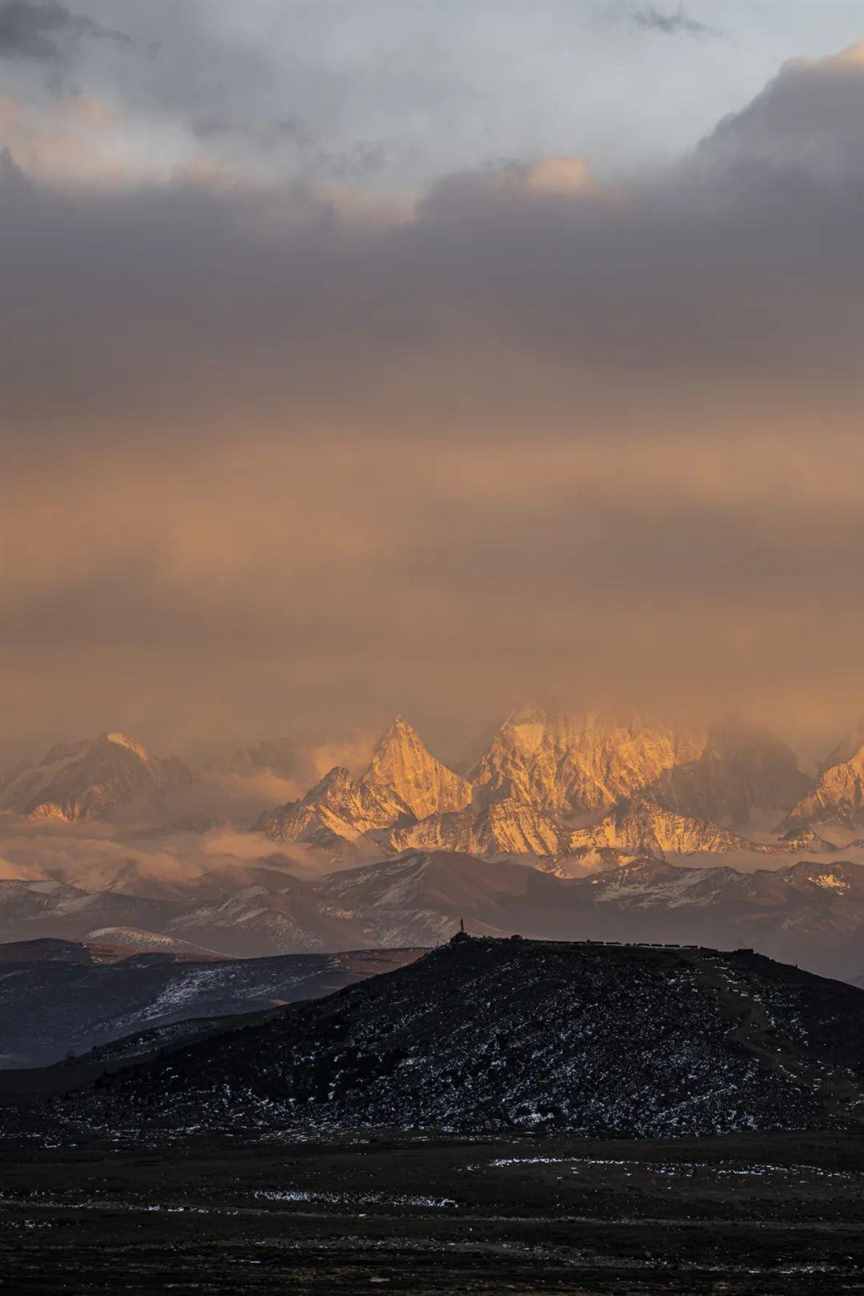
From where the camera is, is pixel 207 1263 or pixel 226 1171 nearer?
pixel 207 1263

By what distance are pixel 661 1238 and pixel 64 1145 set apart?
77.5m

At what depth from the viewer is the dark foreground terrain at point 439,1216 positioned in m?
118

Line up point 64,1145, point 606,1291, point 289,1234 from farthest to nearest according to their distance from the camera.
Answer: point 64,1145
point 289,1234
point 606,1291

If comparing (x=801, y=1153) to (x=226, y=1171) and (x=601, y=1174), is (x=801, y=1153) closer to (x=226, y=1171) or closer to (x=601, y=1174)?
(x=601, y=1174)

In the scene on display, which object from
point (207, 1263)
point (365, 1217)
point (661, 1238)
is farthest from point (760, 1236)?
point (207, 1263)

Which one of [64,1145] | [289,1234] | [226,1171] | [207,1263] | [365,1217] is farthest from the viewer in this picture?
[64,1145]

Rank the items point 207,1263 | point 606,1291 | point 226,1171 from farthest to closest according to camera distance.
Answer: point 226,1171 < point 207,1263 < point 606,1291

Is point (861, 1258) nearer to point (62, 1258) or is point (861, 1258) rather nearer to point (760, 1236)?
point (760, 1236)

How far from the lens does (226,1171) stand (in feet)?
563

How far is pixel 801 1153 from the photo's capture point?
591ft

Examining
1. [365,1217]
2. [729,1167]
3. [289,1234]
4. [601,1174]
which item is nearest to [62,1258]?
[289,1234]

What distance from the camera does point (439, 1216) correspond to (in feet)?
486

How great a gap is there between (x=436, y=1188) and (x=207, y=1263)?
41.2m

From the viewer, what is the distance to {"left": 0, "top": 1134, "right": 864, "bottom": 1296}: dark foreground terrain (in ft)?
387
